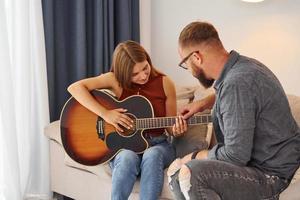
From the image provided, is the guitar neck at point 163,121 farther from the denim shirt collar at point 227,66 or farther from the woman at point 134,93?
the denim shirt collar at point 227,66

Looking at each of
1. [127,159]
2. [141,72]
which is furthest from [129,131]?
[141,72]

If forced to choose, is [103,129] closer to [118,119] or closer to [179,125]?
[118,119]

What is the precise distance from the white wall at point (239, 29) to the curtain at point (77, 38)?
342 mm

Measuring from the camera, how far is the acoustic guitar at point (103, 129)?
199cm

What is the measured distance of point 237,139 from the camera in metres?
1.40

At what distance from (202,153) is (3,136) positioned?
1097mm

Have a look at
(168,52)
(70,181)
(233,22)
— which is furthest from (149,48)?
(70,181)

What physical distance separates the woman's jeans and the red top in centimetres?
57

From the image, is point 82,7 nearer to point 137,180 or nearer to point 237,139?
point 137,180

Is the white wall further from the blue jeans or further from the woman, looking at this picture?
the blue jeans

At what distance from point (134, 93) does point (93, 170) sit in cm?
43

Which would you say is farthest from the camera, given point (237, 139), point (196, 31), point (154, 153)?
point (154, 153)

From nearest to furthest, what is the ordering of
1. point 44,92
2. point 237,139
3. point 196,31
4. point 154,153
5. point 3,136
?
point 237,139 < point 196,31 < point 154,153 < point 3,136 < point 44,92

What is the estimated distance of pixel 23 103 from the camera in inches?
91.1
